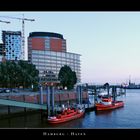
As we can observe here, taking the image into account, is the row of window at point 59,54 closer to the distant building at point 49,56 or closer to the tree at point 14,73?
the distant building at point 49,56

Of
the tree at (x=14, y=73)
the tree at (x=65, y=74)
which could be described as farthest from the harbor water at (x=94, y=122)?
the tree at (x=14, y=73)

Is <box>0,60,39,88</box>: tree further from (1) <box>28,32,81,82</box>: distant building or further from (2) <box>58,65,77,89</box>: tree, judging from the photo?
(1) <box>28,32,81,82</box>: distant building

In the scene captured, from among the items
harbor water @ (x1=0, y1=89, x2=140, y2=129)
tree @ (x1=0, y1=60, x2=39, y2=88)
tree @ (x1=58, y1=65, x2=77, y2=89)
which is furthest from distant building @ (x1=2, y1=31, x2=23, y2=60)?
harbor water @ (x1=0, y1=89, x2=140, y2=129)

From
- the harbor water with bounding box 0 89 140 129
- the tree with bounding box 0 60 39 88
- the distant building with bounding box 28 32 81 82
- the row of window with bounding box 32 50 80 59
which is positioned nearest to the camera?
the harbor water with bounding box 0 89 140 129

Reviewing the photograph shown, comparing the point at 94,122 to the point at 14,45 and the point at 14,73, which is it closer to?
the point at 14,45

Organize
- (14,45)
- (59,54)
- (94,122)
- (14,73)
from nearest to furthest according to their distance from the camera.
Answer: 1. (94,122)
2. (59,54)
3. (14,45)
4. (14,73)

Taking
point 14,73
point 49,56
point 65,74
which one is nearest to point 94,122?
point 65,74

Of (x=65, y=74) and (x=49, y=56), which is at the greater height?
(x=49, y=56)

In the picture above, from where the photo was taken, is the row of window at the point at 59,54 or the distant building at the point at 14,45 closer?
the row of window at the point at 59,54
